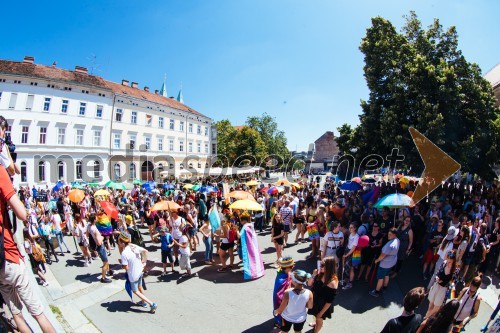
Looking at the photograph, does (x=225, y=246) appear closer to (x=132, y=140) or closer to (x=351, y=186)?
(x=351, y=186)

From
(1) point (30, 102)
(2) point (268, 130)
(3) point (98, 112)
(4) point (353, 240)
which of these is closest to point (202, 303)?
(4) point (353, 240)

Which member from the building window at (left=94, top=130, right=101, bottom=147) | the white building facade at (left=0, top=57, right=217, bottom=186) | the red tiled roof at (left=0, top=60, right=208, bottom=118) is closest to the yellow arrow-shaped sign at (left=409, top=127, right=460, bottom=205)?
the white building facade at (left=0, top=57, right=217, bottom=186)

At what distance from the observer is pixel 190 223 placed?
33.0ft

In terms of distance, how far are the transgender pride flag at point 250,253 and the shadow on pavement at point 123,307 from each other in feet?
8.97

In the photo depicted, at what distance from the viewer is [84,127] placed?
3222 cm

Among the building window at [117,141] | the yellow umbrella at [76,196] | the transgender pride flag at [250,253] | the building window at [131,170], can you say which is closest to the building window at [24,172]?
the building window at [117,141]

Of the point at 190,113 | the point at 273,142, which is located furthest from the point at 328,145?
the point at 190,113

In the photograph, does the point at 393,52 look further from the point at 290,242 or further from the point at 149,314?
the point at 149,314

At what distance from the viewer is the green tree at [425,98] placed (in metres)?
12.7

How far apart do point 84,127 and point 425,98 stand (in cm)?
3395

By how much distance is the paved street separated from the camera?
17.9ft

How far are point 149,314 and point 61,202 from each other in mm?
11274

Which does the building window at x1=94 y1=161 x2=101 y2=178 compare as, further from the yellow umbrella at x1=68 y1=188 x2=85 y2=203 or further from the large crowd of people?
the large crowd of people

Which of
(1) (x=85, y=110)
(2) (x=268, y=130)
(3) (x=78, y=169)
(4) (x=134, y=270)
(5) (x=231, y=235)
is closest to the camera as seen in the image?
(4) (x=134, y=270)
